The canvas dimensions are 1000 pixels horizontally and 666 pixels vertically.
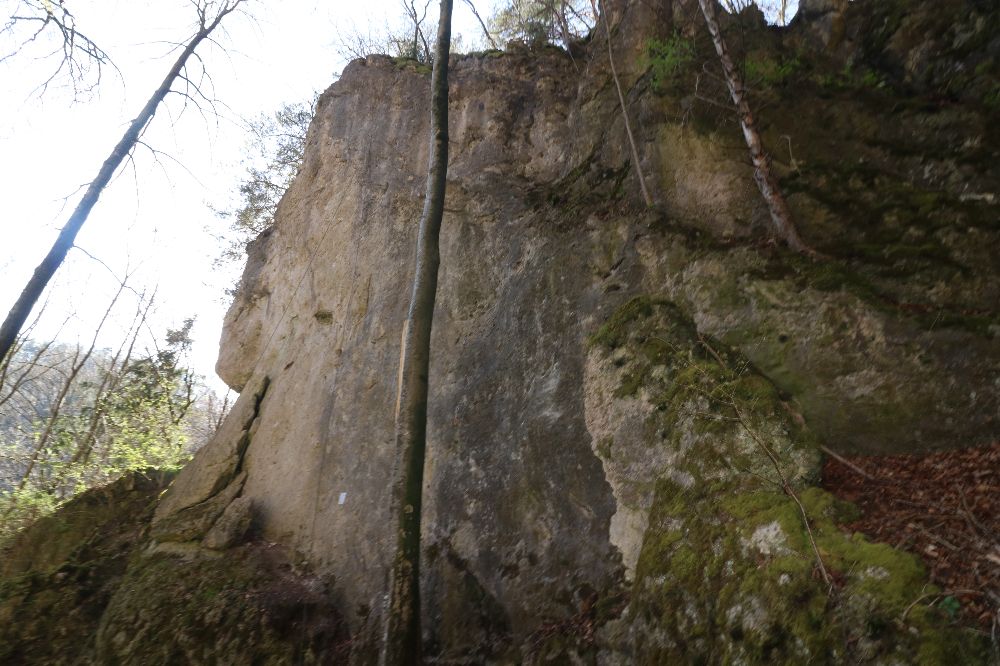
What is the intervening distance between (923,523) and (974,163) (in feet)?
18.6

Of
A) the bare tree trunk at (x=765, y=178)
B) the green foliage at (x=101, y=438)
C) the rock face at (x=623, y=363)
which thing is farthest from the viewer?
the green foliage at (x=101, y=438)

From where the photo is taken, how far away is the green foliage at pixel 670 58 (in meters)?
9.34

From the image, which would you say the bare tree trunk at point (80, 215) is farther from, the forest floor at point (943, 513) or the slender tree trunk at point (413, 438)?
the forest floor at point (943, 513)

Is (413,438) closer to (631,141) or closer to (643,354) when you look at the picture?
(643,354)

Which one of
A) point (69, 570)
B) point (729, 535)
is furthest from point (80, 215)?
point (729, 535)

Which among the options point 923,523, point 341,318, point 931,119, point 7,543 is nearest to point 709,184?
point 931,119

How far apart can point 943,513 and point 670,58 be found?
7995 millimetres

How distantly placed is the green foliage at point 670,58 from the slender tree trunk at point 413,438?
4.13 m

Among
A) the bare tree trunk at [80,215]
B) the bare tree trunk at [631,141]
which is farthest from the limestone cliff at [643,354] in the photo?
the bare tree trunk at [80,215]

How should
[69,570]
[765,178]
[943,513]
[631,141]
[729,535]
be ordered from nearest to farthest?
1. [943,513]
2. [729,535]
3. [765,178]
4. [69,570]
5. [631,141]

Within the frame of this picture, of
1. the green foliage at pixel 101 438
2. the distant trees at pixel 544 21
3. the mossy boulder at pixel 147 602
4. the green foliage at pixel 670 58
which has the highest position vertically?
the distant trees at pixel 544 21

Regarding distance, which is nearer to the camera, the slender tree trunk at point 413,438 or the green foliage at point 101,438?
the slender tree trunk at point 413,438

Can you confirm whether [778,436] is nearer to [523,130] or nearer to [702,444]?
[702,444]

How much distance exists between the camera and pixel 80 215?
7.96 metres
